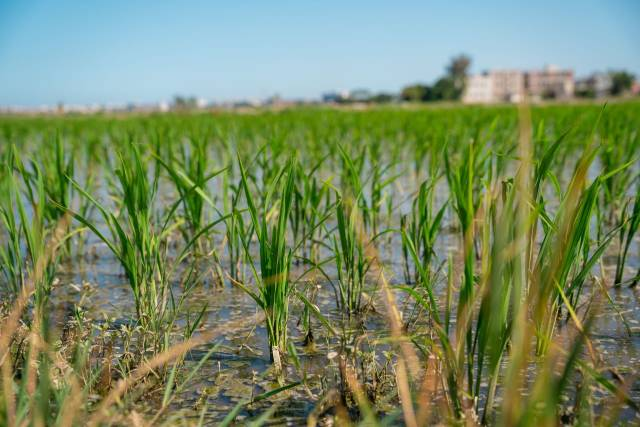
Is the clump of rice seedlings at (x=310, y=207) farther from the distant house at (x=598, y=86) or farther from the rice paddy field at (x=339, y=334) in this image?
the distant house at (x=598, y=86)

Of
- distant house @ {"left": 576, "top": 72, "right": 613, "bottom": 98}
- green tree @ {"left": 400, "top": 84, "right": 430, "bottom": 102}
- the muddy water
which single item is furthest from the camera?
green tree @ {"left": 400, "top": 84, "right": 430, "bottom": 102}

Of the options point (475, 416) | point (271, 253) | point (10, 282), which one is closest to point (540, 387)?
point (475, 416)

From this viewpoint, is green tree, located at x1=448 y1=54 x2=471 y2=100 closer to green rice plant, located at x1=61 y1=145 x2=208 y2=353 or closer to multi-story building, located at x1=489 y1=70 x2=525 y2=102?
multi-story building, located at x1=489 y1=70 x2=525 y2=102

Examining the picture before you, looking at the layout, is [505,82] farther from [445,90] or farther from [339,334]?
[339,334]

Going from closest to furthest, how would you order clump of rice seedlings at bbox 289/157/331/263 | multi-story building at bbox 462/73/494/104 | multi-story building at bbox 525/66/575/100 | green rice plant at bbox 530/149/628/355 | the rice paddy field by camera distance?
the rice paddy field → green rice plant at bbox 530/149/628/355 → clump of rice seedlings at bbox 289/157/331/263 → multi-story building at bbox 525/66/575/100 → multi-story building at bbox 462/73/494/104

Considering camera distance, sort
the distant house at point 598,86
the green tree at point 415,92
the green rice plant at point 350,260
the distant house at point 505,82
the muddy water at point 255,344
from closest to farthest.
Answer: the muddy water at point 255,344
the green rice plant at point 350,260
the distant house at point 598,86
the green tree at point 415,92
the distant house at point 505,82

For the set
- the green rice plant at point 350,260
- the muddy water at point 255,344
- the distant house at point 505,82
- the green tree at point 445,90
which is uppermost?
the distant house at point 505,82

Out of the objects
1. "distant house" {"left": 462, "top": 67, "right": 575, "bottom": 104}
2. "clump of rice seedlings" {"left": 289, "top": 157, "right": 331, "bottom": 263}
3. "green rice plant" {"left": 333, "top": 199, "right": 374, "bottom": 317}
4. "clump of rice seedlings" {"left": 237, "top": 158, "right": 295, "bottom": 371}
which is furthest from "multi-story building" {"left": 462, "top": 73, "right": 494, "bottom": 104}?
"clump of rice seedlings" {"left": 237, "top": 158, "right": 295, "bottom": 371}

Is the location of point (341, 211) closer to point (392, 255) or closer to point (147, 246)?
point (147, 246)

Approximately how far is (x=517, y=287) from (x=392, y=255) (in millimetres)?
1990

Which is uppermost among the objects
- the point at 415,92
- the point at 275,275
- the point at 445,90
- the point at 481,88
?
the point at 481,88

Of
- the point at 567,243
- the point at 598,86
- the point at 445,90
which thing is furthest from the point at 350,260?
the point at 598,86

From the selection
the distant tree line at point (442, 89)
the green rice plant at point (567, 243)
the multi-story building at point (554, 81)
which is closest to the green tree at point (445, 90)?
the distant tree line at point (442, 89)

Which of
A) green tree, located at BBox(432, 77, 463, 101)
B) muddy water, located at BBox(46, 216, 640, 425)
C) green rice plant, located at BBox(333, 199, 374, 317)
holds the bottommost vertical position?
muddy water, located at BBox(46, 216, 640, 425)
